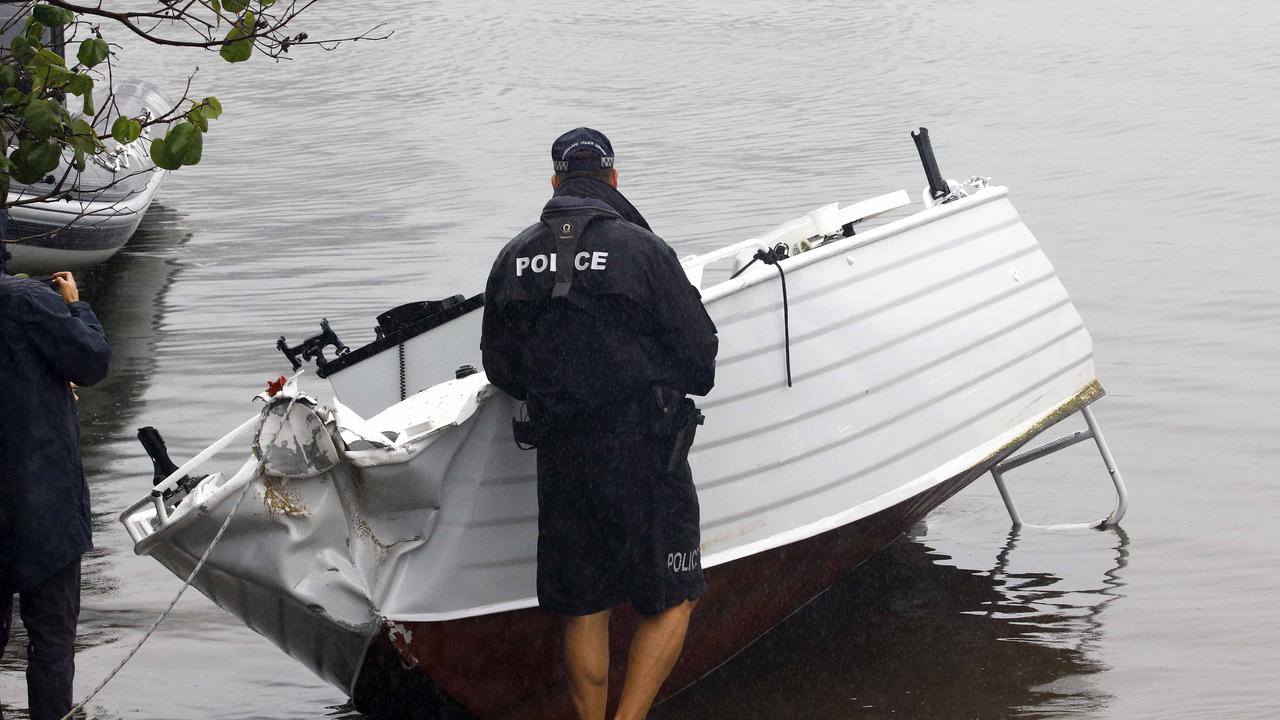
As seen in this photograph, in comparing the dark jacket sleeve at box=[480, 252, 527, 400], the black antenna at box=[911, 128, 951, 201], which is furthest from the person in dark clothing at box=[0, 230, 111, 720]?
the black antenna at box=[911, 128, 951, 201]

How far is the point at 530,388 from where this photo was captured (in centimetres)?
432

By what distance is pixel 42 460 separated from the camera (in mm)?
4480

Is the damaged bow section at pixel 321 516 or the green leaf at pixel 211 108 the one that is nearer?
the green leaf at pixel 211 108

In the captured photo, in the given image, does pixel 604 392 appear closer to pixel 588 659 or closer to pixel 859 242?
pixel 588 659

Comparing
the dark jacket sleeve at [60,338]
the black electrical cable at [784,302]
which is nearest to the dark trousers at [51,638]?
the dark jacket sleeve at [60,338]

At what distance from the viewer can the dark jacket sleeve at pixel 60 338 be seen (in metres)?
4.43

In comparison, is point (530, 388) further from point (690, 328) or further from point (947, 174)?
point (947, 174)

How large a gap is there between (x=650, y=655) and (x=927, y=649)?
1.83 m

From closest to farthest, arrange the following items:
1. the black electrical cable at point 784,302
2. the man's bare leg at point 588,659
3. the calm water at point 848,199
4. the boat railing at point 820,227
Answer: the man's bare leg at point 588,659
the black electrical cable at point 784,302
the calm water at point 848,199
the boat railing at point 820,227

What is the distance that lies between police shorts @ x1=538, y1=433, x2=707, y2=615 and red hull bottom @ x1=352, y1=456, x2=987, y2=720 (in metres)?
0.48

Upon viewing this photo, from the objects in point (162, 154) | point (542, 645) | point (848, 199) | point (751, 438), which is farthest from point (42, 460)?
point (848, 199)

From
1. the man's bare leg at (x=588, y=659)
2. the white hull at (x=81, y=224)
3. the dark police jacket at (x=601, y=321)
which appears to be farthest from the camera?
the white hull at (x=81, y=224)

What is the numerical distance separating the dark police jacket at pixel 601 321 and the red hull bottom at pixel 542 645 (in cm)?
88

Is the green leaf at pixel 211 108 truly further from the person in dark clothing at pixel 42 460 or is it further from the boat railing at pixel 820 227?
the boat railing at pixel 820 227
